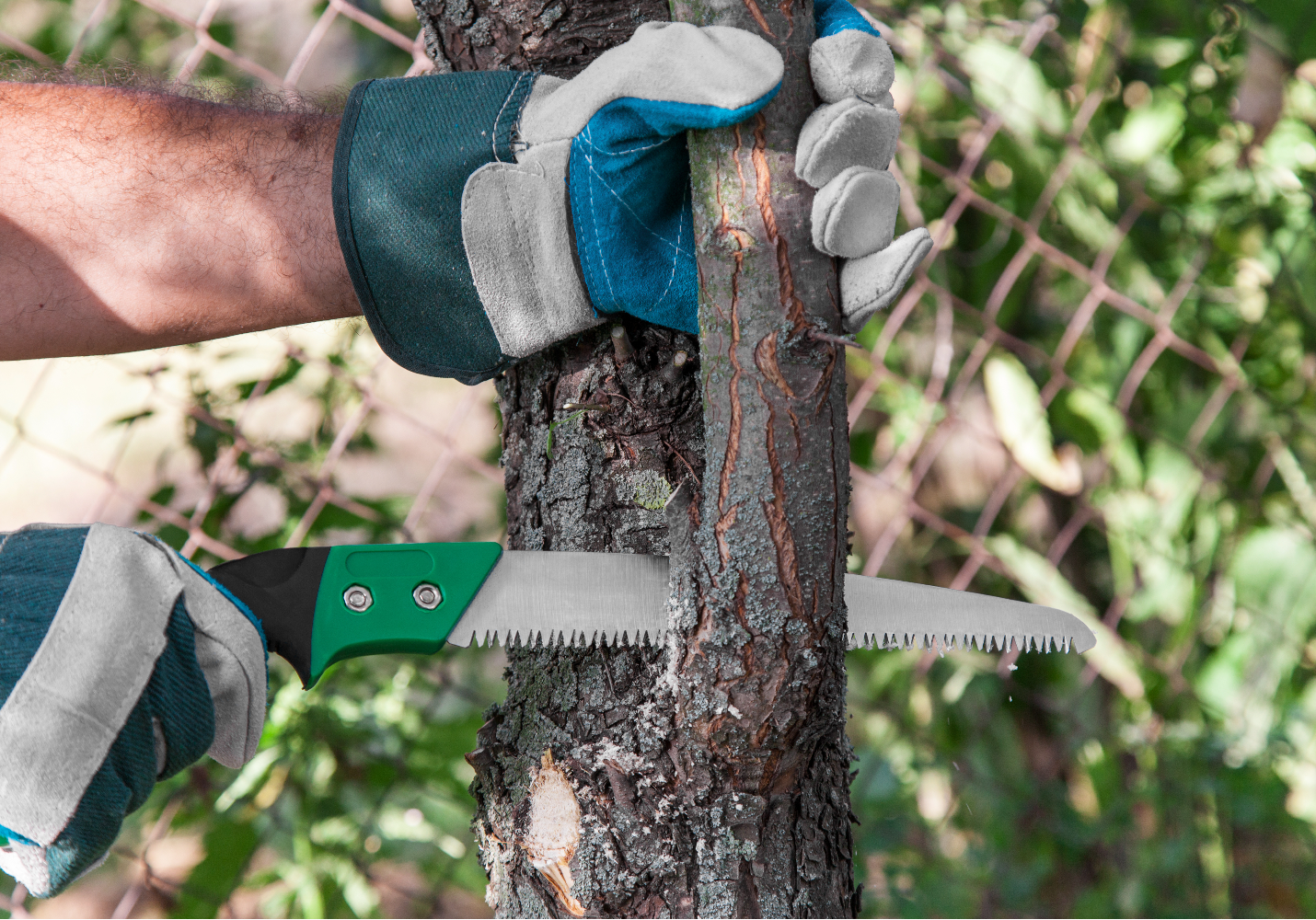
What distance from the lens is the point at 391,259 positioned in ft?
2.65

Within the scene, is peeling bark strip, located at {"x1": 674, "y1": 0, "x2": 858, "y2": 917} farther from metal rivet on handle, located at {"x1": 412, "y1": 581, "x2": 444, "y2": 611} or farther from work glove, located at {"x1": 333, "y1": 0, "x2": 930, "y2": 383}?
metal rivet on handle, located at {"x1": 412, "y1": 581, "x2": 444, "y2": 611}

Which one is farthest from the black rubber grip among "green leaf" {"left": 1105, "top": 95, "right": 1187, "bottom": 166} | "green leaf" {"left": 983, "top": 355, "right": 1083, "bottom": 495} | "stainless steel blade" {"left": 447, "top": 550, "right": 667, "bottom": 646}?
"green leaf" {"left": 1105, "top": 95, "right": 1187, "bottom": 166}

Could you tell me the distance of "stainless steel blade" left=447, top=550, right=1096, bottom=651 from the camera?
75cm

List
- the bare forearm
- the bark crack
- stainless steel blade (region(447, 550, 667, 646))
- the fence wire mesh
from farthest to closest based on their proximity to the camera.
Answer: the fence wire mesh, the bare forearm, stainless steel blade (region(447, 550, 667, 646)), the bark crack

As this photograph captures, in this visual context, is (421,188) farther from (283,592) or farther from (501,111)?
(283,592)

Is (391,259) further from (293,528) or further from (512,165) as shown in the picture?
(293,528)

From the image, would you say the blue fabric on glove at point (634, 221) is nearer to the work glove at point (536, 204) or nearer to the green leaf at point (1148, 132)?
the work glove at point (536, 204)

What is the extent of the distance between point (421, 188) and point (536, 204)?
10cm

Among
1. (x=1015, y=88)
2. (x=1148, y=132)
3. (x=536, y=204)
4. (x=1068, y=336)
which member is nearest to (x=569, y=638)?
(x=536, y=204)

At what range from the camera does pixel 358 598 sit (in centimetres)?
81

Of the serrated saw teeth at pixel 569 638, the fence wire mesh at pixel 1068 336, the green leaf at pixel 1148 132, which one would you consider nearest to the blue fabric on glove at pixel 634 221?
the serrated saw teeth at pixel 569 638

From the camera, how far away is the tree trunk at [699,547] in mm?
642

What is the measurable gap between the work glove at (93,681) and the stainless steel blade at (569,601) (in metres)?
0.20

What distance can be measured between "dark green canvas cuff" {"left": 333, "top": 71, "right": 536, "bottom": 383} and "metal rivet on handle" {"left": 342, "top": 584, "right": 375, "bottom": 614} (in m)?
0.22
